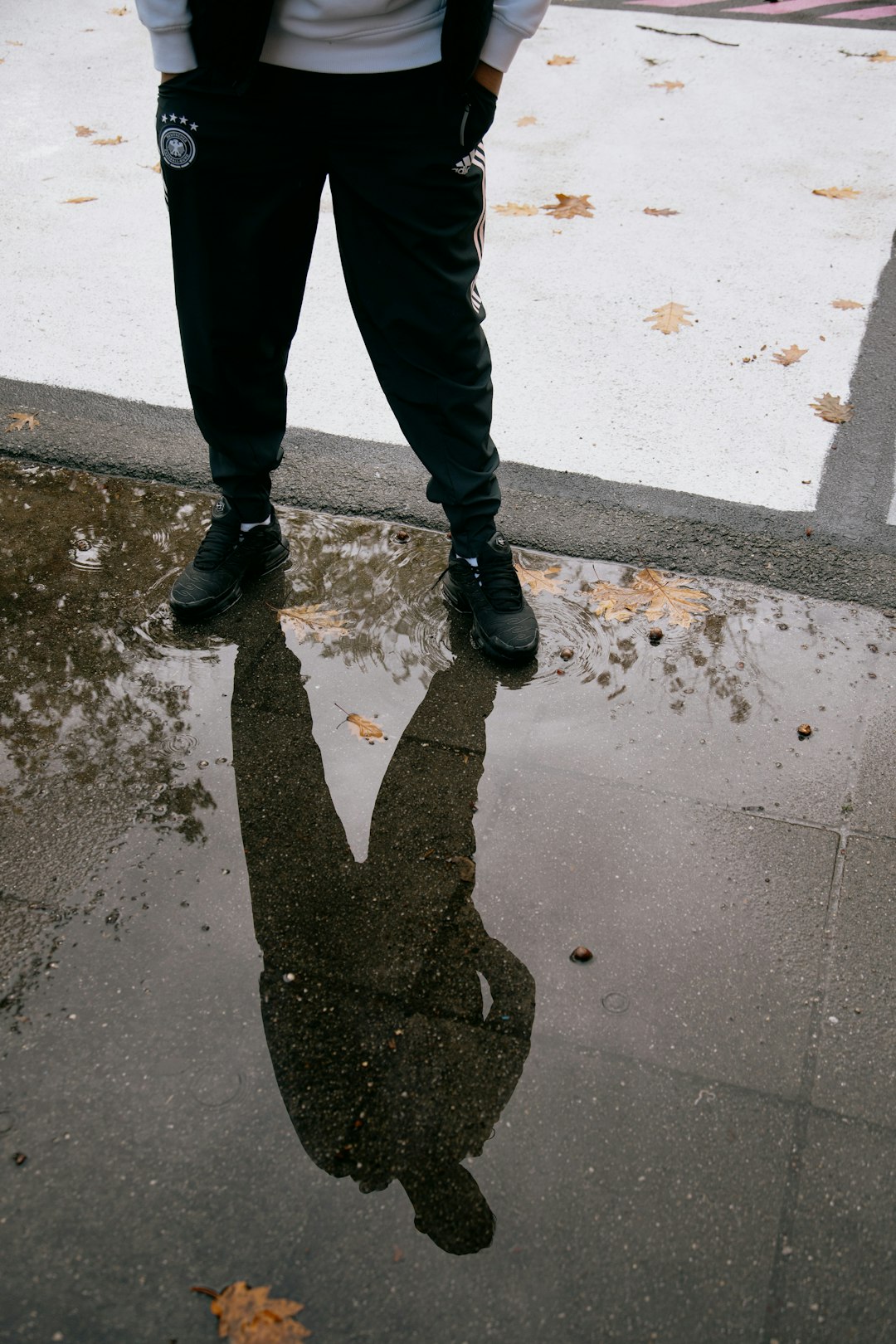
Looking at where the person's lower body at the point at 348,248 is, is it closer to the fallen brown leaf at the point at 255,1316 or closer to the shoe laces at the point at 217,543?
the shoe laces at the point at 217,543

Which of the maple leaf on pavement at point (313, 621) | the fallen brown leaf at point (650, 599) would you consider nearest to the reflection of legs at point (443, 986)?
the maple leaf on pavement at point (313, 621)

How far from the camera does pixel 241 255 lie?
2.44m

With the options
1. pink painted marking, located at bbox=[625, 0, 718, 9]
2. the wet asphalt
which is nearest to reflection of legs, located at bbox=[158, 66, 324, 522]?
the wet asphalt

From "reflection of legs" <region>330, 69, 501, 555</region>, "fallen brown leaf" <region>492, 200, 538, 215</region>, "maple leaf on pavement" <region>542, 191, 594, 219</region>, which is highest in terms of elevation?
"reflection of legs" <region>330, 69, 501, 555</region>

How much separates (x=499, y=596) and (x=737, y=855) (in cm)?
91

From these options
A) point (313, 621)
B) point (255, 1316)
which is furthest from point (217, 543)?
point (255, 1316)

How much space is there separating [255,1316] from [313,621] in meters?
1.69

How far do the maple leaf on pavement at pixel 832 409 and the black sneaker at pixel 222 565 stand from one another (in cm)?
187

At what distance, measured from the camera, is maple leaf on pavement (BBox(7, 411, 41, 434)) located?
3.57m

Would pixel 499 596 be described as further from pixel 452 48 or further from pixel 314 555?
pixel 452 48

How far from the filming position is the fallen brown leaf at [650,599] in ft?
9.44

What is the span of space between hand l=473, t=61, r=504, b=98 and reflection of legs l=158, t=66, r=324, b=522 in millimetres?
383

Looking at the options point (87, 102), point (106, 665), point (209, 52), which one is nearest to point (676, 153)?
point (87, 102)

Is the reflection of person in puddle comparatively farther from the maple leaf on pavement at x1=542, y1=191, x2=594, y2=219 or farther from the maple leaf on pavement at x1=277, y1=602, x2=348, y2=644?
the maple leaf on pavement at x1=542, y1=191, x2=594, y2=219
